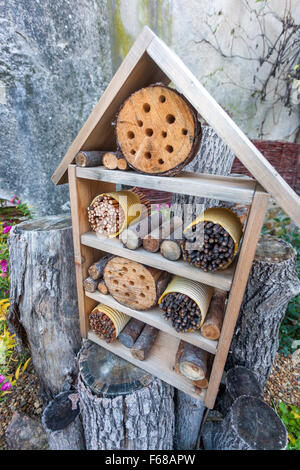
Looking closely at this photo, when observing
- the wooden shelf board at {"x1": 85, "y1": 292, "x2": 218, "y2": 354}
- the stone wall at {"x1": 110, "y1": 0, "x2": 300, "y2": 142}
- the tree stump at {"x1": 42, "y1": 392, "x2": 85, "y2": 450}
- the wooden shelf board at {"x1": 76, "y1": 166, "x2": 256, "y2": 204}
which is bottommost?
the tree stump at {"x1": 42, "y1": 392, "x2": 85, "y2": 450}

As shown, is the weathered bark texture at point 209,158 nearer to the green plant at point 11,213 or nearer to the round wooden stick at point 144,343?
the round wooden stick at point 144,343

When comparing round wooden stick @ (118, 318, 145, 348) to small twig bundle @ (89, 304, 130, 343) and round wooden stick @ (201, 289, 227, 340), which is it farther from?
round wooden stick @ (201, 289, 227, 340)

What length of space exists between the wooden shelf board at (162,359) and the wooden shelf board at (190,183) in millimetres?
1049

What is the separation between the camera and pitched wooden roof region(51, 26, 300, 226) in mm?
730

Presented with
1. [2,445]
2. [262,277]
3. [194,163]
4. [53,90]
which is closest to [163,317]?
[262,277]

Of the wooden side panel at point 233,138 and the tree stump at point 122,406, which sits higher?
the wooden side panel at point 233,138

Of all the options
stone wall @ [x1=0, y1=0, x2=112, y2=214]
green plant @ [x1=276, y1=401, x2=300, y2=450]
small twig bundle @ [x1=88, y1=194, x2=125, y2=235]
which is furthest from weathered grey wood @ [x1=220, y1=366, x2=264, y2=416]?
stone wall @ [x1=0, y1=0, x2=112, y2=214]

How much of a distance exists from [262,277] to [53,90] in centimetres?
294

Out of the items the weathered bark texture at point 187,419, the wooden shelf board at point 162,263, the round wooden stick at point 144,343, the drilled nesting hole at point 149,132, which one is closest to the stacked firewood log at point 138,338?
the round wooden stick at point 144,343

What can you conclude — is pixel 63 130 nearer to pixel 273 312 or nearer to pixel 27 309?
pixel 27 309

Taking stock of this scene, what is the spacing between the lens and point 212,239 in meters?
0.92

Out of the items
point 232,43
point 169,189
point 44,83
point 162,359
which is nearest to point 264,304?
point 162,359

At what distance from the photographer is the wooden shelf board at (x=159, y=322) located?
1076 mm

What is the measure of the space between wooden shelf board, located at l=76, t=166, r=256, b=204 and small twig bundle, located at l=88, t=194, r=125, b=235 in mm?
168
